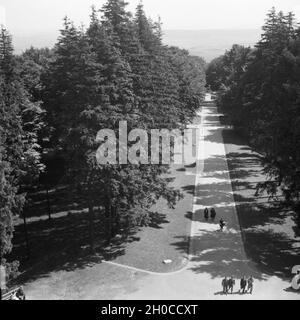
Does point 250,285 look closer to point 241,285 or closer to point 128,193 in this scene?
point 241,285

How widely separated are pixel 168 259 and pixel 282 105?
500 inches

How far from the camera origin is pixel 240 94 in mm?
50969

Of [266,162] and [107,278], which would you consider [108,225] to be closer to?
[107,278]

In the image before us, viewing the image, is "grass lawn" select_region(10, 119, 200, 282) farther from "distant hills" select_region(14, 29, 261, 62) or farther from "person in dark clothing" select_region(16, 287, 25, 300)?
"distant hills" select_region(14, 29, 261, 62)

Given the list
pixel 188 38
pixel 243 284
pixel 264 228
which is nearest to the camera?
pixel 243 284

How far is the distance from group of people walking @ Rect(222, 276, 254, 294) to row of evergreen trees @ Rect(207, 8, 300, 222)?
20.9 feet

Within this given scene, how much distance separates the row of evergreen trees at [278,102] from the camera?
27.7m

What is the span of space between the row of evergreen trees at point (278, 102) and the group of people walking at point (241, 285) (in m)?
6.37

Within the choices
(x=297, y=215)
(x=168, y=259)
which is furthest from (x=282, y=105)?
(x=168, y=259)

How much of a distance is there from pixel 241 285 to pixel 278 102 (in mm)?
12979

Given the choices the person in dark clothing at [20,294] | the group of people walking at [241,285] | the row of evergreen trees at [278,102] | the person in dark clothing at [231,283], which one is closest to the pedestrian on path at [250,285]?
the group of people walking at [241,285]

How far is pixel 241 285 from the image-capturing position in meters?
24.2

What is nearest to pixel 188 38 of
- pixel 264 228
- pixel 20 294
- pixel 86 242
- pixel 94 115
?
pixel 264 228

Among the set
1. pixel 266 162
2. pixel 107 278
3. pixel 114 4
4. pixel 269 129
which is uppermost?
pixel 114 4
